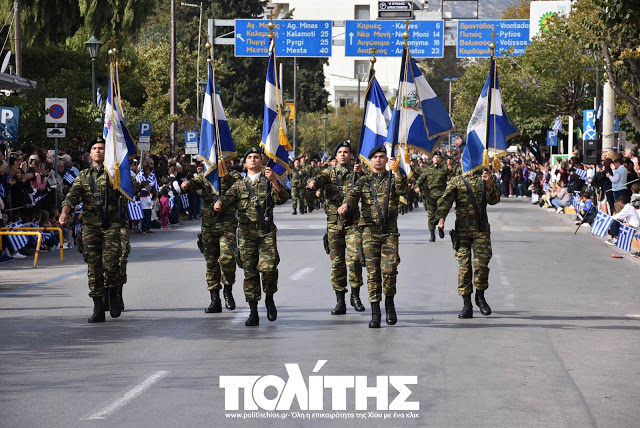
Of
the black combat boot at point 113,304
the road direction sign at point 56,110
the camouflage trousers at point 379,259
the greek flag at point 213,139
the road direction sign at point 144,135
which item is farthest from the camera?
the road direction sign at point 144,135

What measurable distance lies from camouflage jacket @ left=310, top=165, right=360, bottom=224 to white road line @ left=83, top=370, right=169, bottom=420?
4351 millimetres

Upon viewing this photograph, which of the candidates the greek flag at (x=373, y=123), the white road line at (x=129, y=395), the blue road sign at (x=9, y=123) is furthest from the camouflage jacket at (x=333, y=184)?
the blue road sign at (x=9, y=123)

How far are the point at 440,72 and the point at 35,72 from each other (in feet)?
341

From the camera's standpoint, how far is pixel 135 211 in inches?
1035

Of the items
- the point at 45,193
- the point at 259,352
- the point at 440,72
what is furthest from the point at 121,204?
the point at 440,72

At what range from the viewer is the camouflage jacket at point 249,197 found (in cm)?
1171

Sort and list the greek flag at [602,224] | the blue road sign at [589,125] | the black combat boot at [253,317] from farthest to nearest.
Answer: the blue road sign at [589,125] → the greek flag at [602,224] → the black combat boot at [253,317]

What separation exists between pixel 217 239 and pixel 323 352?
3.20m

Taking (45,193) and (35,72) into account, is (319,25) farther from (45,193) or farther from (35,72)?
(45,193)

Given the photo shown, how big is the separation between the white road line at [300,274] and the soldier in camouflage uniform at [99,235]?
14.9ft

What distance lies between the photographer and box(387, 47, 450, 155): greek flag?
1318 centimetres

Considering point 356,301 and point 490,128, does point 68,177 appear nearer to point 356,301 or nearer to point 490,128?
point 490,128

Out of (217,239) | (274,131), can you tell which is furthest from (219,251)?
(274,131)

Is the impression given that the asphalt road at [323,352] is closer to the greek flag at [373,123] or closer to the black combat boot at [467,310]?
the black combat boot at [467,310]
